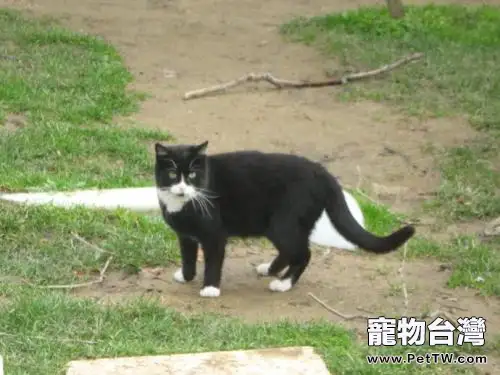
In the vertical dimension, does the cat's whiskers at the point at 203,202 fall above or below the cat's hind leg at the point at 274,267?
above

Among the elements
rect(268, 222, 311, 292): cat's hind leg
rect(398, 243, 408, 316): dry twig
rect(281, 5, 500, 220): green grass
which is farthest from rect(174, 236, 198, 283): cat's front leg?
rect(281, 5, 500, 220): green grass

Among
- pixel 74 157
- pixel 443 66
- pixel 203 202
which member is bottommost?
pixel 74 157

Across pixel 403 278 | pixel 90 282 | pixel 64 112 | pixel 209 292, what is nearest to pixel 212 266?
pixel 209 292

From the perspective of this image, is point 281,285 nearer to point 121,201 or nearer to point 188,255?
point 188,255

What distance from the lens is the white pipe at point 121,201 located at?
20.4 feet

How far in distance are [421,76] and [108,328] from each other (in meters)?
6.78

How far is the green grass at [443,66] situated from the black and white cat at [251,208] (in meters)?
1.93

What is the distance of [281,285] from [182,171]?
830 mm

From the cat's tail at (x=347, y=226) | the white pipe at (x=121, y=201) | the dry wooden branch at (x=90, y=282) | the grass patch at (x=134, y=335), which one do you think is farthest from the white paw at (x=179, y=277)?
the white pipe at (x=121, y=201)

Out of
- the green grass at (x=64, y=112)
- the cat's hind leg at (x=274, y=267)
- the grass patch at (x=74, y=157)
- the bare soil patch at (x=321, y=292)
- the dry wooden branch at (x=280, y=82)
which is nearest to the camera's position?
the bare soil patch at (x=321, y=292)

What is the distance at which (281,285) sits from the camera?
5.45 m

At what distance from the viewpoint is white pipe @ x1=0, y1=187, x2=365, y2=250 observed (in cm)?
622

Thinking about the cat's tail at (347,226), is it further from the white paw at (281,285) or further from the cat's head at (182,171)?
the cat's head at (182,171)

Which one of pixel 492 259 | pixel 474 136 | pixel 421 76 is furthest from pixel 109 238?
pixel 421 76
